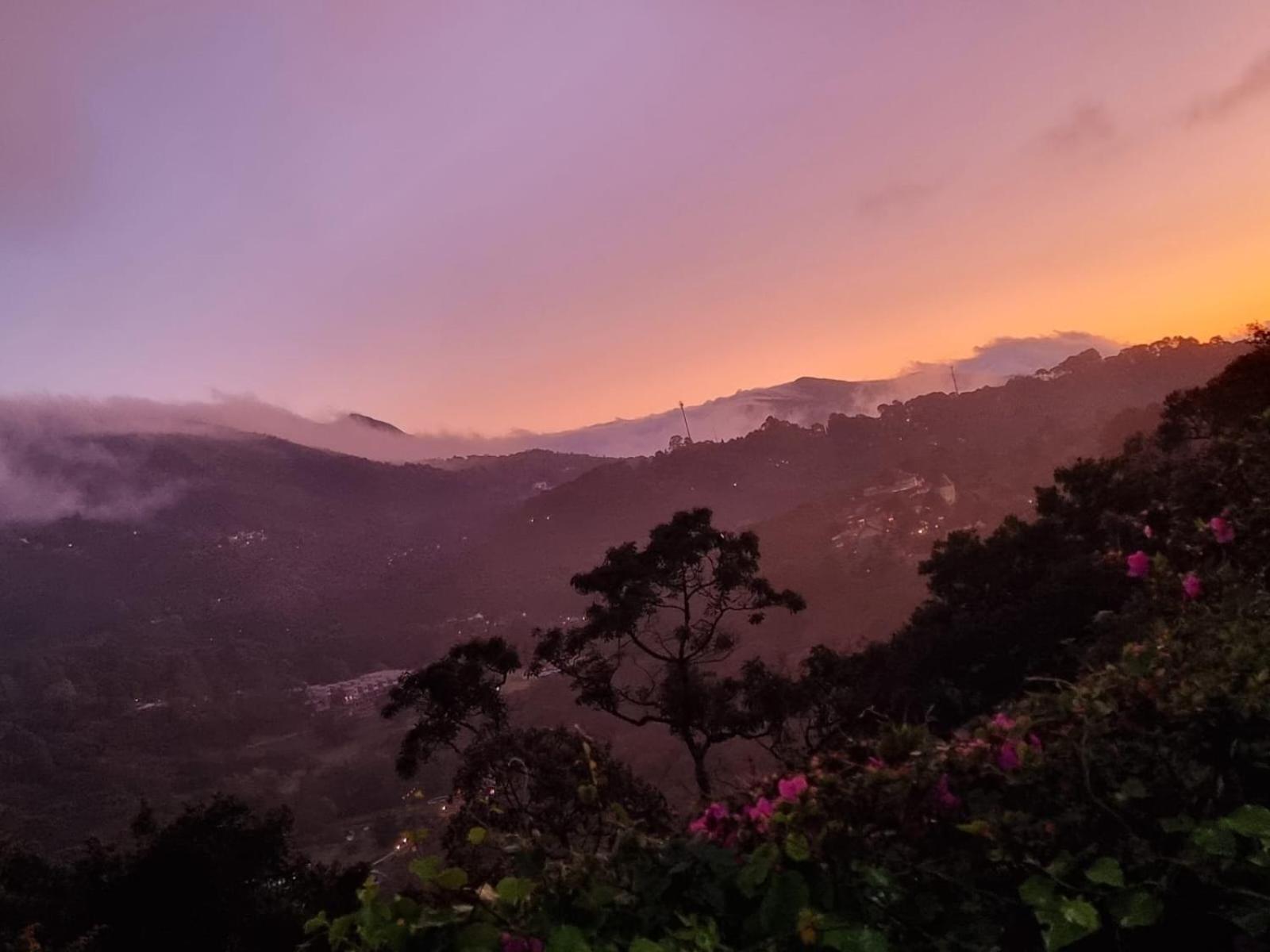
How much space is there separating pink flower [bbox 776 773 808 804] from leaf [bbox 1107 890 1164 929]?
778mm

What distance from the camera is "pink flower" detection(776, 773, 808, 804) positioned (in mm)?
2383

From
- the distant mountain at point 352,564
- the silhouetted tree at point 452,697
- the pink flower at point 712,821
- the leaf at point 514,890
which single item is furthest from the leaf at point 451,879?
the distant mountain at point 352,564

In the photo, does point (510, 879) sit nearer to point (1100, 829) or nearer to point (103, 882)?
point (1100, 829)

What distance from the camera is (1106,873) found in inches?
82.6

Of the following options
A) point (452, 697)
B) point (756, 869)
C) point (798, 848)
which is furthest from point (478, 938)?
point (452, 697)

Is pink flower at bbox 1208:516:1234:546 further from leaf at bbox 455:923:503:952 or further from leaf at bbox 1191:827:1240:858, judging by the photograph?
leaf at bbox 455:923:503:952

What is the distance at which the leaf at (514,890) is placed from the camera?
2051 mm

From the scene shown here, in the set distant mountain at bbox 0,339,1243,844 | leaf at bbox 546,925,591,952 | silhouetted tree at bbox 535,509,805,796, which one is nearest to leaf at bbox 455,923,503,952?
leaf at bbox 546,925,591,952

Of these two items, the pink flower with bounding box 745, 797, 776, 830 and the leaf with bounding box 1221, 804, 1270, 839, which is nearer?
the leaf with bounding box 1221, 804, 1270, 839

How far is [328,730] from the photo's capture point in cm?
9588

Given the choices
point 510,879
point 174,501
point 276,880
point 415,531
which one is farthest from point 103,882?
point 174,501

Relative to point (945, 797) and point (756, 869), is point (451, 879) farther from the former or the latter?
point (945, 797)

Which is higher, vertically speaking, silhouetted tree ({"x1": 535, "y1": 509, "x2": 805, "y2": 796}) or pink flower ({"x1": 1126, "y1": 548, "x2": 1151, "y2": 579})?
pink flower ({"x1": 1126, "y1": 548, "x2": 1151, "y2": 579})

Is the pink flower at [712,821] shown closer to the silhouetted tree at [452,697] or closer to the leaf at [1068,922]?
the leaf at [1068,922]
